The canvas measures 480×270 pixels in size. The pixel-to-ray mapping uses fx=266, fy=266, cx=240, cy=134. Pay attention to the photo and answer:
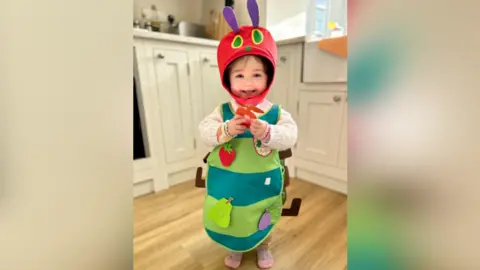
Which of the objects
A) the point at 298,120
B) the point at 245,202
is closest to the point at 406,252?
the point at 245,202

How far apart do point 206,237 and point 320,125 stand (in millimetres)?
887

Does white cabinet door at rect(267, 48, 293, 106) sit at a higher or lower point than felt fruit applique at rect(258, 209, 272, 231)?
higher

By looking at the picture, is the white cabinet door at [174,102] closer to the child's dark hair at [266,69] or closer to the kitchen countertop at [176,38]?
the kitchen countertop at [176,38]

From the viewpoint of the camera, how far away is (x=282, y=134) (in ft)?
2.54

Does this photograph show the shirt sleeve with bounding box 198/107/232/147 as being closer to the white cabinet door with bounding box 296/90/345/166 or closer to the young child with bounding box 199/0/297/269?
the young child with bounding box 199/0/297/269

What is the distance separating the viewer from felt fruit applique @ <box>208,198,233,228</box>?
2.56 feet

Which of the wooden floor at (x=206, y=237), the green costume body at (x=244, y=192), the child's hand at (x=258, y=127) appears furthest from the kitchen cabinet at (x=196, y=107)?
the child's hand at (x=258, y=127)

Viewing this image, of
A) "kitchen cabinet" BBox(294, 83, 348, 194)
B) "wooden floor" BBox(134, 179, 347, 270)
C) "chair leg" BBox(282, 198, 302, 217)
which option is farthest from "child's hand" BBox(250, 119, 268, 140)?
"kitchen cabinet" BBox(294, 83, 348, 194)

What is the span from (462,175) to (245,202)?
62cm

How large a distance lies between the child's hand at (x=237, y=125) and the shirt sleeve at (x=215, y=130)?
1.2 inches

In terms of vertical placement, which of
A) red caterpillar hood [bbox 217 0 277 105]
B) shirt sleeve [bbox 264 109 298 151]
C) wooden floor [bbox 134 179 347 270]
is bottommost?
wooden floor [bbox 134 179 347 270]

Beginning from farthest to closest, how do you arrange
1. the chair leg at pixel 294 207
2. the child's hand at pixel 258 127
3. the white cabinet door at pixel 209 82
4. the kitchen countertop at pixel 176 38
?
1. the white cabinet door at pixel 209 82
2. the kitchen countertop at pixel 176 38
3. the chair leg at pixel 294 207
4. the child's hand at pixel 258 127

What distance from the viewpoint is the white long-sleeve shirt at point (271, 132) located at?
2.51 ft

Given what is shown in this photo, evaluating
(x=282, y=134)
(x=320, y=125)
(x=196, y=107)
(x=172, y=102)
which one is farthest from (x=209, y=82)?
(x=282, y=134)
